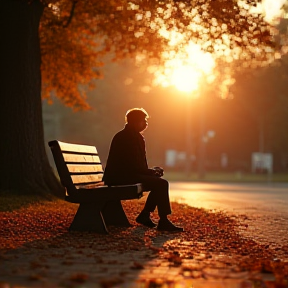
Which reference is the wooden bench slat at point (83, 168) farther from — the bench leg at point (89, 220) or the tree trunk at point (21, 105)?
the tree trunk at point (21, 105)

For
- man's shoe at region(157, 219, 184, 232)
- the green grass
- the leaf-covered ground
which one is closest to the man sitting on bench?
man's shoe at region(157, 219, 184, 232)

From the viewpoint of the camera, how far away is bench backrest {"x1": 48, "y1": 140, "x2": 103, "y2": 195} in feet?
29.9

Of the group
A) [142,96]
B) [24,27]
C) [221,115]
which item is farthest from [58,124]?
[24,27]

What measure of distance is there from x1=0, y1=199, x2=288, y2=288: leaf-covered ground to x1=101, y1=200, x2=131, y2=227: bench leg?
0.67 feet

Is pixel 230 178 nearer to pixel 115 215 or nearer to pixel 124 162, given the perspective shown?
pixel 115 215

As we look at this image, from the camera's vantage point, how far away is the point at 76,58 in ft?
62.8

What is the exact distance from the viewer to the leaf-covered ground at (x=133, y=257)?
19.0ft

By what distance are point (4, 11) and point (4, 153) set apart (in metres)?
2.78

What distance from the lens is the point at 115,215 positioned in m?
10.3

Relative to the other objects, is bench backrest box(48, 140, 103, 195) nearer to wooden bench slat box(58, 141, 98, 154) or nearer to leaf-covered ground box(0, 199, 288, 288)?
wooden bench slat box(58, 141, 98, 154)

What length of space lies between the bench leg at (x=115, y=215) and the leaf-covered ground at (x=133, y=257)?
8.1 inches

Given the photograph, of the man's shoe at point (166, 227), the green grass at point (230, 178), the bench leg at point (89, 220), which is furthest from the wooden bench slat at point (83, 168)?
the green grass at point (230, 178)

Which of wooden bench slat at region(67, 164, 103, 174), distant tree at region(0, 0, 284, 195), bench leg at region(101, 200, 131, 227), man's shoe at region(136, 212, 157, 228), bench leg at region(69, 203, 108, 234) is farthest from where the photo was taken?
distant tree at region(0, 0, 284, 195)

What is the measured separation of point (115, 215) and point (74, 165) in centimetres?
118
